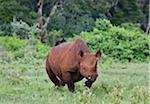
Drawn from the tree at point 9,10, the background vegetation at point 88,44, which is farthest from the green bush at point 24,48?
the tree at point 9,10

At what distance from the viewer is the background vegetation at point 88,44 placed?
28.6ft

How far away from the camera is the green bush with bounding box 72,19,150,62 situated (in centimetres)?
2381

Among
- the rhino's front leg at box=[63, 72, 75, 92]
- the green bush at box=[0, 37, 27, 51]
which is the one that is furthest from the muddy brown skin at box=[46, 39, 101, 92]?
the green bush at box=[0, 37, 27, 51]

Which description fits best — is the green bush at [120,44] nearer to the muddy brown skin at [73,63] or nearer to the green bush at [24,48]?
the green bush at [24,48]

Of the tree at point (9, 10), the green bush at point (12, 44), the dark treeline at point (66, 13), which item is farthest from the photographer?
the dark treeline at point (66, 13)

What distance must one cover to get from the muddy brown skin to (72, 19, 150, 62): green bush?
43.4ft

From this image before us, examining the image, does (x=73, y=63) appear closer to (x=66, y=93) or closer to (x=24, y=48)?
(x=66, y=93)

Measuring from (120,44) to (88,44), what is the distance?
1407mm

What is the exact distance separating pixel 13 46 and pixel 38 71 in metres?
9.77

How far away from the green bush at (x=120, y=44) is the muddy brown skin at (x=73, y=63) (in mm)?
13223

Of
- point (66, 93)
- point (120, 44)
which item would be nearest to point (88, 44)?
point (120, 44)

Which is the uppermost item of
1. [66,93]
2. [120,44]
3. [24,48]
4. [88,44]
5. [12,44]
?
[66,93]

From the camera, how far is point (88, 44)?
82.1ft

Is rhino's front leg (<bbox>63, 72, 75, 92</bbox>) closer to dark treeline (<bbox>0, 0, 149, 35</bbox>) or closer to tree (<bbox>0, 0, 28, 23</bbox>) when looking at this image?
dark treeline (<bbox>0, 0, 149, 35</bbox>)
